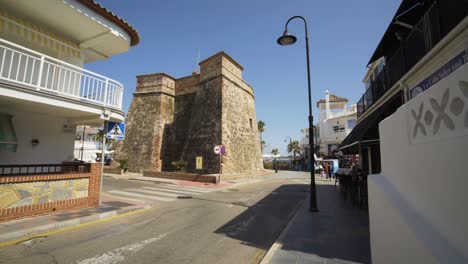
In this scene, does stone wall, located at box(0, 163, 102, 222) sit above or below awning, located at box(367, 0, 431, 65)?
below

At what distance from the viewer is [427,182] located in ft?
7.88

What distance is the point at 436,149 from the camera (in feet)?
7.39

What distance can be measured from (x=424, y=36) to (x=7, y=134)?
520 inches

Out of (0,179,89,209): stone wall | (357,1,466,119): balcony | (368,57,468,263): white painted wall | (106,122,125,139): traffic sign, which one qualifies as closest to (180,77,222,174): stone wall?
(106,122,125,139): traffic sign

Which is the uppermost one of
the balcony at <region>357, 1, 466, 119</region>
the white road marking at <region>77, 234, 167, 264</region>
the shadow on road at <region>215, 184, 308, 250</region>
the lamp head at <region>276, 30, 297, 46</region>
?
the lamp head at <region>276, 30, 297, 46</region>

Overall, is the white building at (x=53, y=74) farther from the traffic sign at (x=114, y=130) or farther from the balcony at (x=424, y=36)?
the balcony at (x=424, y=36)

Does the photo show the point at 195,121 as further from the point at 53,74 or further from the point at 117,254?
the point at 117,254

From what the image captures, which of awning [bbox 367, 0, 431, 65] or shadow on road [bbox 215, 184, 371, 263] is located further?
awning [bbox 367, 0, 431, 65]

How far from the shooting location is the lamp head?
852cm

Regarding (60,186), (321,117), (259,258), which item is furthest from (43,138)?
(321,117)

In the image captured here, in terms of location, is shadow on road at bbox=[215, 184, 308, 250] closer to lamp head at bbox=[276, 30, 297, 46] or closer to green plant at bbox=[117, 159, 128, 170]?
lamp head at bbox=[276, 30, 297, 46]

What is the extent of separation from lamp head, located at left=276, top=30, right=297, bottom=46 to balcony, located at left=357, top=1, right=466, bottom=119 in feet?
12.7

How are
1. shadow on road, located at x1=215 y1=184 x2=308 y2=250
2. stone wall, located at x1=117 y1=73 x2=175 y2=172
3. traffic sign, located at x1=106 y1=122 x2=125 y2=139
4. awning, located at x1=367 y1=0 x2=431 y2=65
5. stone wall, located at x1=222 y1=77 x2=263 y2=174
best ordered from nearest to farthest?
shadow on road, located at x1=215 y1=184 x2=308 y2=250
awning, located at x1=367 y1=0 x2=431 y2=65
traffic sign, located at x1=106 y1=122 x2=125 y2=139
stone wall, located at x1=222 y1=77 x2=263 y2=174
stone wall, located at x1=117 y1=73 x2=175 y2=172

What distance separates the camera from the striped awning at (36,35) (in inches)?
282
